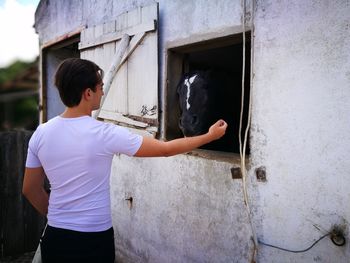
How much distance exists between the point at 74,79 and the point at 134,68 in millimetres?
1981

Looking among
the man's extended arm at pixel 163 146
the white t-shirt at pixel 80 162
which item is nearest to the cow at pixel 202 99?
the man's extended arm at pixel 163 146

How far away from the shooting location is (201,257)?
2875 mm

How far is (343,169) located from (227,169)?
917mm

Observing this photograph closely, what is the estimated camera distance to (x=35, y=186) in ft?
6.44

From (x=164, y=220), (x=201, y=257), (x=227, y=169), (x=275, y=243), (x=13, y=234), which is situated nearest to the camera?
(x=275, y=243)

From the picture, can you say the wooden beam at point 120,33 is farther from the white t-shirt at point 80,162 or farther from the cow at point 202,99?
the white t-shirt at point 80,162

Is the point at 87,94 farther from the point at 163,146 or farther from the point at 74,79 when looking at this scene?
the point at 163,146

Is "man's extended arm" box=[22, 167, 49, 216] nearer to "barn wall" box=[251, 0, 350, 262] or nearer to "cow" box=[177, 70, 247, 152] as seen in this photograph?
"cow" box=[177, 70, 247, 152]

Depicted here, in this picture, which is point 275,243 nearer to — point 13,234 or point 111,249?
point 111,249

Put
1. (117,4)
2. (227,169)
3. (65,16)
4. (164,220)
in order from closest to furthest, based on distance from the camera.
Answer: (227,169) < (164,220) < (117,4) < (65,16)

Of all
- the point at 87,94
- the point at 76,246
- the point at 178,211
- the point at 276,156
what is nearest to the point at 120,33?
the point at 178,211

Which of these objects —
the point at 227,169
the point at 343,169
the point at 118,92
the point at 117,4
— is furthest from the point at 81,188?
the point at 117,4

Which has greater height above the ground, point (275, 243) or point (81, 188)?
point (81, 188)

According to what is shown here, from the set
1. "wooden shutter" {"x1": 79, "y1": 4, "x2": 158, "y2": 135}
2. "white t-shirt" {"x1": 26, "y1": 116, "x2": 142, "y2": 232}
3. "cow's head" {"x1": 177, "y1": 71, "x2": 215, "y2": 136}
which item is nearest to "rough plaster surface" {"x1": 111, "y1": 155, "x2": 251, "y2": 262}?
"cow's head" {"x1": 177, "y1": 71, "x2": 215, "y2": 136}
